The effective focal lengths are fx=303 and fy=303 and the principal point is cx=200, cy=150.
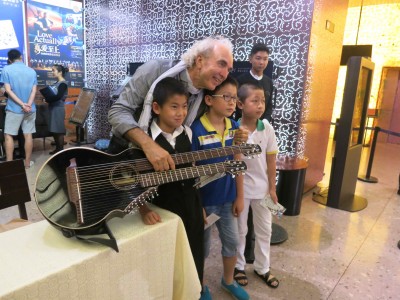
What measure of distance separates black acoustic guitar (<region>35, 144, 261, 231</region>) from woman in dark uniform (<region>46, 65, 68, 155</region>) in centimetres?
466

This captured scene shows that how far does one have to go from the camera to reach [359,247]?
2836 mm

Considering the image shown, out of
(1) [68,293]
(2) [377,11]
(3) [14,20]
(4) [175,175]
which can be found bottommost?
(1) [68,293]

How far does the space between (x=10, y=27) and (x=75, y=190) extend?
7373 millimetres

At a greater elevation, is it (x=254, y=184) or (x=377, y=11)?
(x=377, y=11)

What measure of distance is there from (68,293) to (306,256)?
85.6 inches

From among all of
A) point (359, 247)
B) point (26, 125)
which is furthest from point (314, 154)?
point (26, 125)

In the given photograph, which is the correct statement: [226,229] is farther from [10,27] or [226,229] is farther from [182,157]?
[10,27]

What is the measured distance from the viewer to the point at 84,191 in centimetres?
116

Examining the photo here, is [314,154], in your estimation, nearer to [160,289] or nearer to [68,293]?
[160,289]

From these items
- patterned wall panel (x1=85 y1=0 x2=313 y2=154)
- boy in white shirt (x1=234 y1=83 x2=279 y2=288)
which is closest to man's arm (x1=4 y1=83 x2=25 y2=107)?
patterned wall panel (x1=85 y1=0 x2=313 y2=154)

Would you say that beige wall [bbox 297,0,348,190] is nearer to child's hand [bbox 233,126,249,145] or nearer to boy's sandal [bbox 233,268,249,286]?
boy's sandal [bbox 233,268,249,286]

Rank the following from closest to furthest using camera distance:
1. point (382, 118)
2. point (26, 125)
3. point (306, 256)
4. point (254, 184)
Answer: point (254, 184), point (306, 256), point (26, 125), point (382, 118)

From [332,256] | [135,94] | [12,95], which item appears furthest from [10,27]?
[332,256]

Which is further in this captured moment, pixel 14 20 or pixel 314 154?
pixel 14 20
